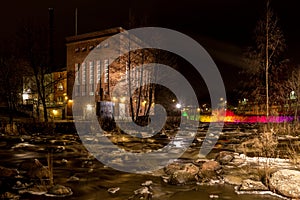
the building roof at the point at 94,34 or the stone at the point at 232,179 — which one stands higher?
the building roof at the point at 94,34

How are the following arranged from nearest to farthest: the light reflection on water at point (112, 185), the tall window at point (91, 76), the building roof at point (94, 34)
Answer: the light reflection on water at point (112, 185) < the building roof at point (94, 34) < the tall window at point (91, 76)

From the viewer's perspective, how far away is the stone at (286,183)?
7207 millimetres

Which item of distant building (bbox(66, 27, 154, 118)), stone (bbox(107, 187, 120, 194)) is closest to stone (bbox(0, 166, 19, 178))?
stone (bbox(107, 187, 120, 194))

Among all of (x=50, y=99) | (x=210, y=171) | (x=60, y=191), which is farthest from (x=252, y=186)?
(x=50, y=99)

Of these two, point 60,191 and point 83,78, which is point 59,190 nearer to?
point 60,191

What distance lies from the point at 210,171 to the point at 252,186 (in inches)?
57.4

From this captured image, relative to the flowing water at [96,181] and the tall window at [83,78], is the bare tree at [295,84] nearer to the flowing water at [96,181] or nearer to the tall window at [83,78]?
the flowing water at [96,181]

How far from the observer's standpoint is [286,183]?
7.48 m

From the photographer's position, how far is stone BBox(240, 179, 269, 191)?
7.90 m

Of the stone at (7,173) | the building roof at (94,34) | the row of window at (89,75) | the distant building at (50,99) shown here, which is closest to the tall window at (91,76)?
the row of window at (89,75)

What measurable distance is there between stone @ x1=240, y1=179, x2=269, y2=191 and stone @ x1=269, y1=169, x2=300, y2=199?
0.82 ft

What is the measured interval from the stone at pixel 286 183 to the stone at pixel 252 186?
0.82ft

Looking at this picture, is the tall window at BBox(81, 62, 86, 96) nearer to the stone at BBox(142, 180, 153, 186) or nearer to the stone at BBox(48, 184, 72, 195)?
the stone at BBox(142, 180, 153, 186)

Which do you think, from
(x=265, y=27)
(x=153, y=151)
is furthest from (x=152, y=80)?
(x=153, y=151)
